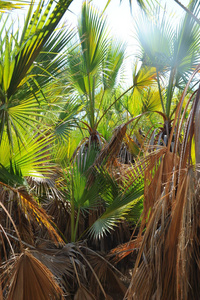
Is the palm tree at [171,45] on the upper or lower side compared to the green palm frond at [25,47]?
upper

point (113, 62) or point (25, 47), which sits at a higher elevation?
point (113, 62)

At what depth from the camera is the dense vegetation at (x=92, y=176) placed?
186 cm

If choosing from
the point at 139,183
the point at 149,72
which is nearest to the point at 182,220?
the point at 139,183

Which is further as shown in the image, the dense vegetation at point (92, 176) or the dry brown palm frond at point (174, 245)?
the dense vegetation at point (92, 176)

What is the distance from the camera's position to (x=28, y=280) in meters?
2.13

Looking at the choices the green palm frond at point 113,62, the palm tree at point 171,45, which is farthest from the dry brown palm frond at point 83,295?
the green palm frond at point 113,62

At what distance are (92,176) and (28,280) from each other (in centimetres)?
213

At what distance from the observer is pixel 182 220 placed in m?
1.66

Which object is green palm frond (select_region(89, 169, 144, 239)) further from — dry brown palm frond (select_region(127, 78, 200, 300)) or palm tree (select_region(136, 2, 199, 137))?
dry brown palm frond (select_region(127, 78, 200, 300))

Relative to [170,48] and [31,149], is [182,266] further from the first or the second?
[170,48]

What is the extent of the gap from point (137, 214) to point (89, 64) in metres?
2.36

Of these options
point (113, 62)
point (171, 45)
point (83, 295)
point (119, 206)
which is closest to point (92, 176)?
point (119, 206)

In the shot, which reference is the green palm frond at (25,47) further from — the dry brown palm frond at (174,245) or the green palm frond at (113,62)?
the green palm frond at (113,62)

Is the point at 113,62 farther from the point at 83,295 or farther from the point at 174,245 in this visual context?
the point at 174,245
